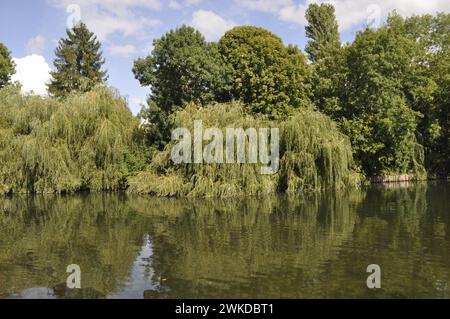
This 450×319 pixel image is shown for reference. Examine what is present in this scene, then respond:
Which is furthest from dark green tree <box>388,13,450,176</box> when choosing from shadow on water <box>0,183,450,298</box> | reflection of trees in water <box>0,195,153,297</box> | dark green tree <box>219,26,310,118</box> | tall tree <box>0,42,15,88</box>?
tall tree <box>0,42,15,88</box>

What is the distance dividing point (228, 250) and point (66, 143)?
760 inches

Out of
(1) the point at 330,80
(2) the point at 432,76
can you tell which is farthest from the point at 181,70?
(2) the point at 432,76

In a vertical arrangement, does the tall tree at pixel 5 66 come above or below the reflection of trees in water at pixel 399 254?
above

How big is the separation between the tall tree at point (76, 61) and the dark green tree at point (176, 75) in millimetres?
20803

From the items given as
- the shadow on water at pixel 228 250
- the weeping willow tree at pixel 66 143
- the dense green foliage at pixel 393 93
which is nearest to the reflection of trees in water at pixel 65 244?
the shadow on water at pixel 228 250

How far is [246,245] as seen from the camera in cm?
1313

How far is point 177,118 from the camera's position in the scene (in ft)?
88.7

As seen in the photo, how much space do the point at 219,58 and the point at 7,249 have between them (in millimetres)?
22813

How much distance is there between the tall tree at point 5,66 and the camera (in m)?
46.5

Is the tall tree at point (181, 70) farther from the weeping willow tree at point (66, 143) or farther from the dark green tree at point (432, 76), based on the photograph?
the dark green tree at point (432, 76)

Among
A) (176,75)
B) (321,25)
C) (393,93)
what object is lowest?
(393,93)

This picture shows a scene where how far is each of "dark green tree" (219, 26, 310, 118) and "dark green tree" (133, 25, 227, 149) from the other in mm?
1320

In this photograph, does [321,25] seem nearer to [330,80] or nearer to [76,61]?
[330,80]

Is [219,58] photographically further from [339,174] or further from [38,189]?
[38,189]
